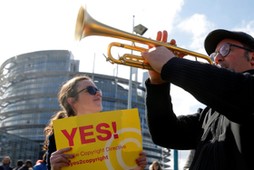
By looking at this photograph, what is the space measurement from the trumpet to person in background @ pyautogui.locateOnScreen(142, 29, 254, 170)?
0.32m

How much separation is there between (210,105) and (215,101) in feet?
0.15

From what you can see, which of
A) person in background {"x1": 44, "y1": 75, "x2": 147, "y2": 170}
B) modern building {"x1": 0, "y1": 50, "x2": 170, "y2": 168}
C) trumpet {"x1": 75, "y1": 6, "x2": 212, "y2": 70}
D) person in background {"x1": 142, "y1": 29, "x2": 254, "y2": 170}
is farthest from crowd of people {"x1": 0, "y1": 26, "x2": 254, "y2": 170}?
modern building {"x1": 0, "y1": 50, "x2": 170, "y2": 168}

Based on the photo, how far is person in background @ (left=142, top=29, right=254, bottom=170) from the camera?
1931mm

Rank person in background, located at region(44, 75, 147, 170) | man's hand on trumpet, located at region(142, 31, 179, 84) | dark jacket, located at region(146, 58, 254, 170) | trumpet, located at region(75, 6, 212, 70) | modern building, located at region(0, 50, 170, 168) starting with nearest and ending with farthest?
dark jacket, located at region(146, 58, 254, 170), man's hand on trumpet, located at region(142, 31, 179, 84), trumpet, located at region(75, 6, 212, 70), person in background, located at region(44, 75, 147, 170), modern building, located at region(0, 50, 170, 168)

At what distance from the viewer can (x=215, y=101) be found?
195 centimetres

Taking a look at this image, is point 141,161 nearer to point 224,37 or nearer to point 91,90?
point 91,90

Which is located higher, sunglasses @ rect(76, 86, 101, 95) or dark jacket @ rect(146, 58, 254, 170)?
sunglasses @ rect(76, 86, 101, 95)

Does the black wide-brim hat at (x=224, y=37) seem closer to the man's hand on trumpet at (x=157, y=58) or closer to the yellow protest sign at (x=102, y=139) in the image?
the man's hand on trumpet at (x=157, y=58)

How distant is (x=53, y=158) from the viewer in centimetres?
259

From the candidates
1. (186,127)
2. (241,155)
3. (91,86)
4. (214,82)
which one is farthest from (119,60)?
(241,155)

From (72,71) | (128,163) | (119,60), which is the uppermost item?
(72,71)

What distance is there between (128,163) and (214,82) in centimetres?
100

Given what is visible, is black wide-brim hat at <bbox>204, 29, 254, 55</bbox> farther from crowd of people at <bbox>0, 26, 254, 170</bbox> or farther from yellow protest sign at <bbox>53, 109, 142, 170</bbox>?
yellow protest sign at <bbox>53, 109, 142, 170</bbox>

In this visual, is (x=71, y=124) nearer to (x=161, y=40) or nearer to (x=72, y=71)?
(x=161, y=40)
